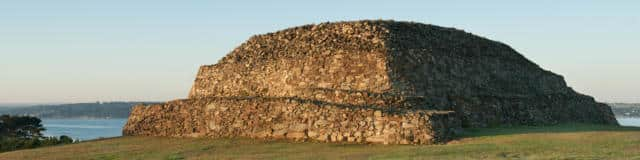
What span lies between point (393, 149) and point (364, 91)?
233 inches

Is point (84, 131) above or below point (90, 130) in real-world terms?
below

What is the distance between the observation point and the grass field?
54.1 ft

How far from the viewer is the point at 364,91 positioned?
2509cm

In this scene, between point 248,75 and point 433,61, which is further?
point 248,75

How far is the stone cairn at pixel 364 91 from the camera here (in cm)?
2270

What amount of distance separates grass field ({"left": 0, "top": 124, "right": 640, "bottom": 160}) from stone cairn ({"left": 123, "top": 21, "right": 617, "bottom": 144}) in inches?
40.0

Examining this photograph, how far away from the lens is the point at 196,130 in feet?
89.7

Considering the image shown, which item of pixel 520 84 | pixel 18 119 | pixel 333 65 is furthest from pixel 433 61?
pixel 18 119

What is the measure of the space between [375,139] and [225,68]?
1208 cm

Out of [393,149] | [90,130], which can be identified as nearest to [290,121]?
[393,149]

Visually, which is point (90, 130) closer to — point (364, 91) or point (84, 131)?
point (84, 131)

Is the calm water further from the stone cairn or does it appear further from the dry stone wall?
the stone cairn

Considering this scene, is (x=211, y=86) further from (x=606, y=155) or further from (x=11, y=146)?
(x=606, y=155)

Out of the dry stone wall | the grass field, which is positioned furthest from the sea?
the grass field
